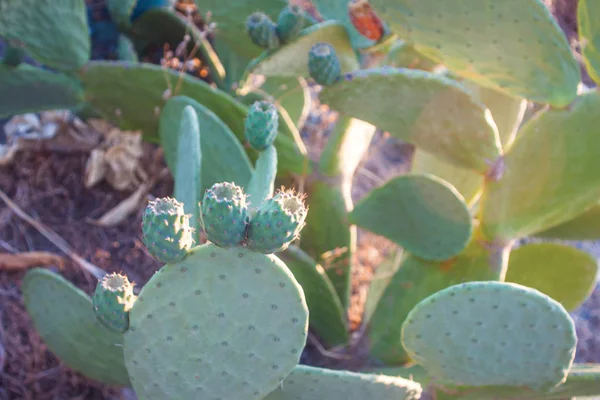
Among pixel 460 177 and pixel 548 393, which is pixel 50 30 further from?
pixel 548 393

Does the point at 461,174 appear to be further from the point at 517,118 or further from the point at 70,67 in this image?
the point at 70,67

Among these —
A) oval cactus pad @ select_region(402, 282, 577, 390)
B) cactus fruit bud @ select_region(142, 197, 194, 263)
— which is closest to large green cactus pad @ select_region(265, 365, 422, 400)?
oval cactus pad @ select_region(402, 282, 577, 390)

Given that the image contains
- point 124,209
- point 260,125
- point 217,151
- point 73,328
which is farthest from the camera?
point 124,209

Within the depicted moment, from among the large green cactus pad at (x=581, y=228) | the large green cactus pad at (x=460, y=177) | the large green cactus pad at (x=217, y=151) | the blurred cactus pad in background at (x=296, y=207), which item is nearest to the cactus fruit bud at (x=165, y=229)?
the blurred cactus pad in background at (x=296, y=207)

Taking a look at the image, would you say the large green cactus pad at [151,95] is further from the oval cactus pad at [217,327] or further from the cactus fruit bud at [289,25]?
the oval cactus pad at [217,327]

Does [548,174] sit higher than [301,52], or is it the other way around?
[301,52]

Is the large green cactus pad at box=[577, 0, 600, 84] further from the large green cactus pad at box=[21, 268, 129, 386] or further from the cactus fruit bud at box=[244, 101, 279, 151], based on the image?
the large green cactus pad at box=[21, 268, 129, 386]

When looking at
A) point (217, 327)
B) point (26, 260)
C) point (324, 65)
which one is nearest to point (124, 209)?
point (26, 260)

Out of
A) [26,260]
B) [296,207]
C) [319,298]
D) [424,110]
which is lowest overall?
[26,260]
